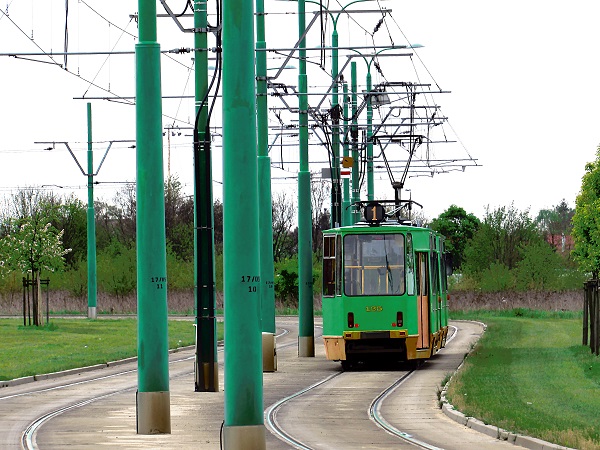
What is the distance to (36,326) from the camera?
172 ft

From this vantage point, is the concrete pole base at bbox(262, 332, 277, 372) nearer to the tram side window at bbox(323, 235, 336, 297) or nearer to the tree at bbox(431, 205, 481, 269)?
the tram side window at bbox(323, 235, 336, 297)

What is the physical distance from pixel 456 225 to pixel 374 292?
9781 centimetres

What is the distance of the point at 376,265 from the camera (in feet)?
107

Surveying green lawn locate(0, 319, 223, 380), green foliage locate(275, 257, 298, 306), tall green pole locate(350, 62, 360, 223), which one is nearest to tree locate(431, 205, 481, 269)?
green foliage locate(275, 257, 298, 306)

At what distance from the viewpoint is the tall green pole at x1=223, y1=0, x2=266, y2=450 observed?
45.3 feet

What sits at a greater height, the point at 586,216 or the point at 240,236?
the point at 586,216

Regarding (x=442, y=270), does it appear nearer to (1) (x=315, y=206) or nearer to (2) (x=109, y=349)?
(2) (x=109, y=349)

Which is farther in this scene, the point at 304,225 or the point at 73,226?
the point at 73,226

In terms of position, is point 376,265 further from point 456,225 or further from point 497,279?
point 456,225

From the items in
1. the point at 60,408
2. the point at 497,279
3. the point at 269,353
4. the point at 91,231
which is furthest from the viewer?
the point at 497,279

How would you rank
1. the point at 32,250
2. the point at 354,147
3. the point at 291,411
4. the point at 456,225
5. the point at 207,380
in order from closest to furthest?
the point at 291,411, the point at 207,380, the point at 354,147, the point at 32,250, the point at 456,225

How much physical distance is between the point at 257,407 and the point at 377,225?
1901 cm

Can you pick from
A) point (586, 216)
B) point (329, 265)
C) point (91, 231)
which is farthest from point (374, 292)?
point (586, 216)

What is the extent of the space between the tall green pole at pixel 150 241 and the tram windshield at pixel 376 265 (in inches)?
550
